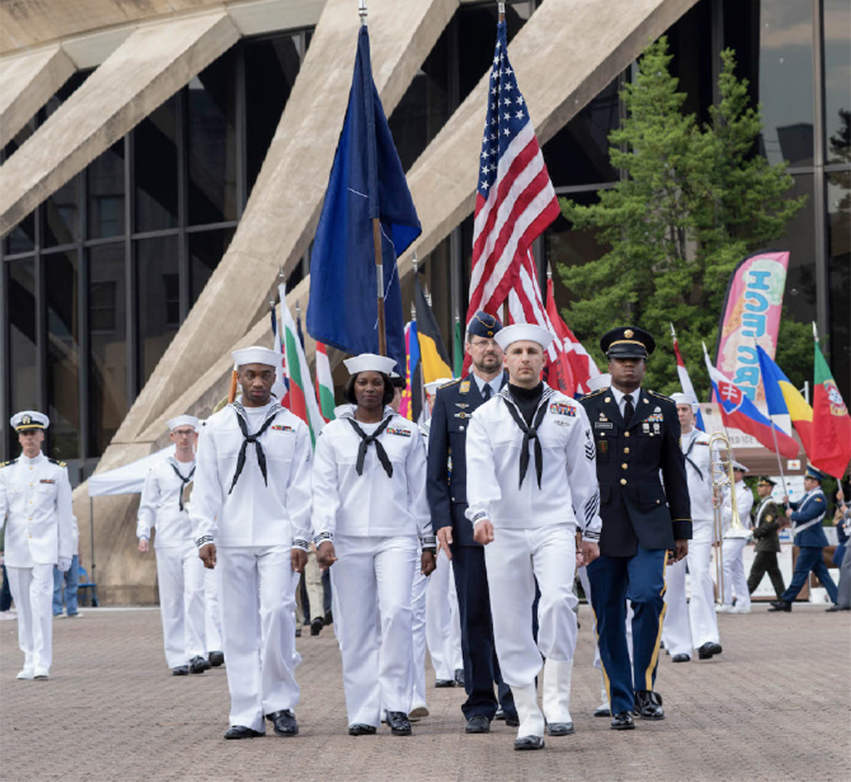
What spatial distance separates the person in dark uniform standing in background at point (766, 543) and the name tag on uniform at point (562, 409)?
52.0 ft

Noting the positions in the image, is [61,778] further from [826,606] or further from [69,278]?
[69,278]

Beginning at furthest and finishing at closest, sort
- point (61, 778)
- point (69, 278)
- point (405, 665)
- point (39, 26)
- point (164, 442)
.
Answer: point (69, 278) → point (39, 26) → point (164, 442) → point (405, 665) → point (61, 778)

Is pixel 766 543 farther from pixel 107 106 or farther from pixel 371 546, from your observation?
A: pixel 371 546

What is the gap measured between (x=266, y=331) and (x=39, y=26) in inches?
475

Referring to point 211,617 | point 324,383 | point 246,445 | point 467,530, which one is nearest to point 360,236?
point 246,445

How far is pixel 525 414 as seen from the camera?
29.9 feet

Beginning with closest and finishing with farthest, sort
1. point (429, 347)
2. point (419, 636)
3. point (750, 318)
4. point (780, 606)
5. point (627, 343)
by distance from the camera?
point (627, 343)
point (419, 636)
point (429, 347)
point (780, 606)
point (750, 318)

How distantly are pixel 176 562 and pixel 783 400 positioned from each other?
10.7 meters

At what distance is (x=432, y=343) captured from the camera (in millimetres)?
22469

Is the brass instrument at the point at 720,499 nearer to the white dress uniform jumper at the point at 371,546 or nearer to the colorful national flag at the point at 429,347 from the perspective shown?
the colorful national flag at the point at 429,347

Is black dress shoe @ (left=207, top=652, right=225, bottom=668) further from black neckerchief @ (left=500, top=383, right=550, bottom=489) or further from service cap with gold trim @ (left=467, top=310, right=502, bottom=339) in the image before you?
black neckerchief @ (left=500, top=383, right=550, bottom=489)

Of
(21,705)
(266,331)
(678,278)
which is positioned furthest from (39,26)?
(21,705)

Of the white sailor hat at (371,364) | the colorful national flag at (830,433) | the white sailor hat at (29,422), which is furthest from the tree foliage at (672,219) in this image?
the white sailor hat at (371,364)

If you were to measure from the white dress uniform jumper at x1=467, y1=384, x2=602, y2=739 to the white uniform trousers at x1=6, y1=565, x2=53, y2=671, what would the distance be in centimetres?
674
